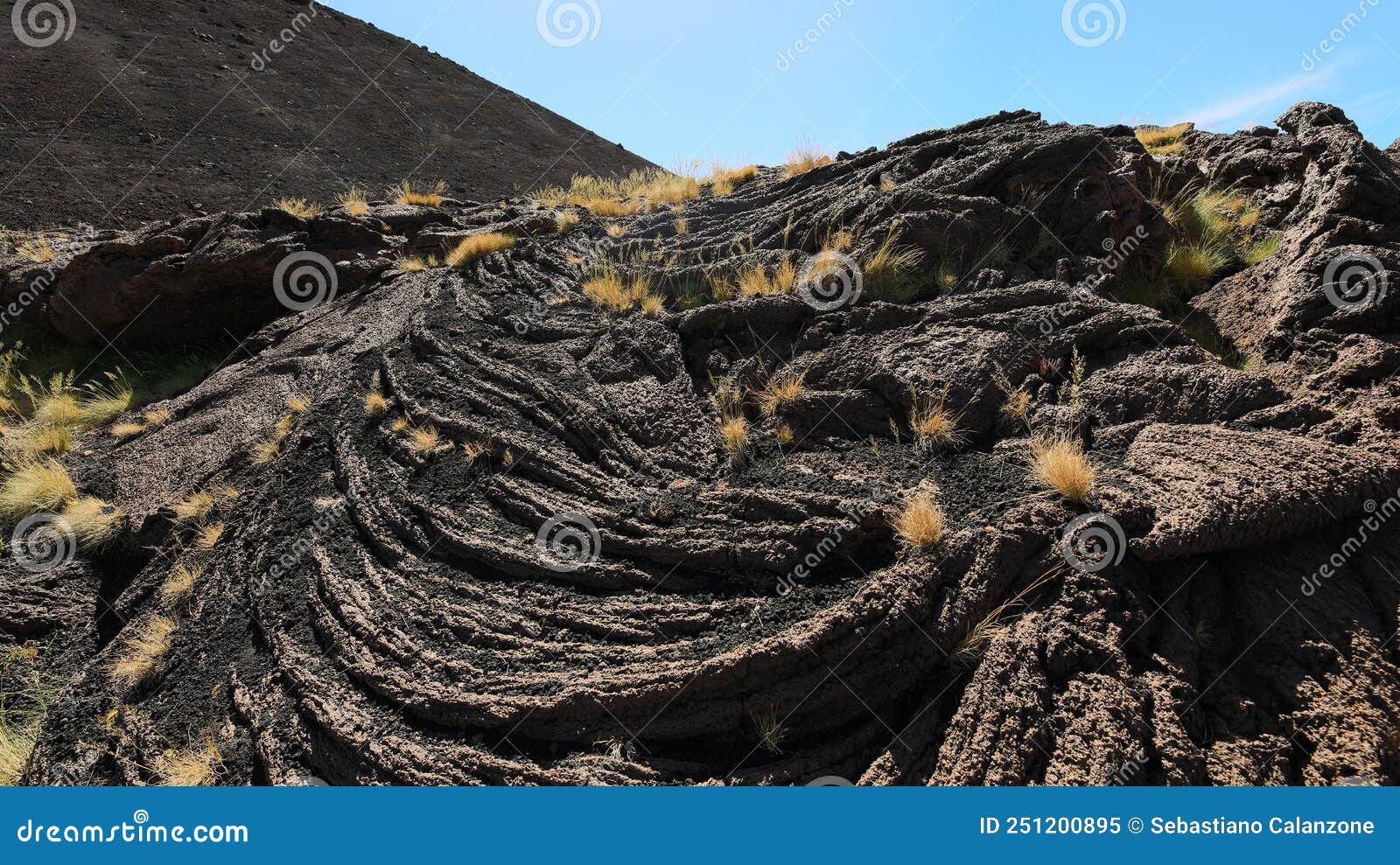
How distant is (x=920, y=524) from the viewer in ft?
12.0

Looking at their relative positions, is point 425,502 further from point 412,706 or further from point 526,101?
point 526,101

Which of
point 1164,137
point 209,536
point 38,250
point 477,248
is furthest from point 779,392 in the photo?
point 38,250

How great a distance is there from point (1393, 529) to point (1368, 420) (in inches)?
27.3

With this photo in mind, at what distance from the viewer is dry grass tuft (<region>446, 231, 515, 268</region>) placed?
8.48 metres

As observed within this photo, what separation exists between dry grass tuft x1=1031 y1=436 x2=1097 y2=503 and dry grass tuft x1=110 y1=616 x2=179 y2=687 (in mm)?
5411

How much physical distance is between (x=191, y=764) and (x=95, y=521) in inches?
135

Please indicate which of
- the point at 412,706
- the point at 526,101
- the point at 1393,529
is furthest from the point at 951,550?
the point at 526,101

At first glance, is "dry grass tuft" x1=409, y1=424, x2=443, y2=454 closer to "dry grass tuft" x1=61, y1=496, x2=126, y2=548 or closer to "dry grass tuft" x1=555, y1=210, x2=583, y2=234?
"dry grass tuft" x1=61, y1=496, x2=126, y2=548

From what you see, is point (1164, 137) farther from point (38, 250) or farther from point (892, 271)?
point (38, 250)

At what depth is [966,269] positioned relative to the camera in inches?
238

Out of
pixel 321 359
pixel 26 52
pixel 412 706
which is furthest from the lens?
pixel 26 52

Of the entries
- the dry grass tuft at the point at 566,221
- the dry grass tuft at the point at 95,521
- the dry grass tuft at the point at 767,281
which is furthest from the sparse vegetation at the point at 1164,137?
the dry grass tuft at the point at 95,521

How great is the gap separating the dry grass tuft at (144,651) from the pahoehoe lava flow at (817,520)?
0.04 meters

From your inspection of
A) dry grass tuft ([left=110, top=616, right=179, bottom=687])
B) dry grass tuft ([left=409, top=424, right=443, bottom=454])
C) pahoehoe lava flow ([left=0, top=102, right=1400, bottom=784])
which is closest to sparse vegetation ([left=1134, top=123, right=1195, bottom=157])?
pahoehoe lava flow ([left=0, top=102, right=1400, bottom=784])
